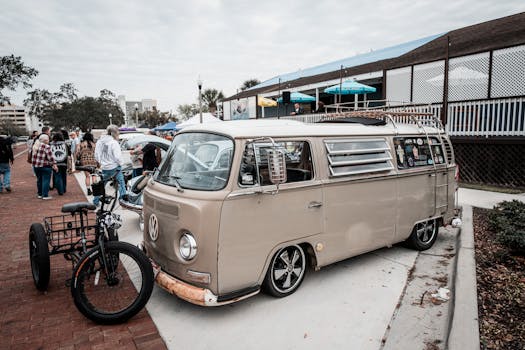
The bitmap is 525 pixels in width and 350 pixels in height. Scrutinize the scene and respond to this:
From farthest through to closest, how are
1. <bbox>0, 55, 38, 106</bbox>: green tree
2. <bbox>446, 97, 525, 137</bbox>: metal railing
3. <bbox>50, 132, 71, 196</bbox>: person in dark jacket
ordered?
1. <bbox>0, 55, 38, 106</bbox>: green tree
2. <bbox>50, 132, 71, 196</bbox>: person in dark jacket
3. <bbox>446, 97, 525, 137</bbox>: metal railing

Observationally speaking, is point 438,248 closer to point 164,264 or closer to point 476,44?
point 164,264

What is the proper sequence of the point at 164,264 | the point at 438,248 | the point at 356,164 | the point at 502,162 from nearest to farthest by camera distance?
the point at 164,264
the point at 356,164
the point at 438,248
the point at 502,162

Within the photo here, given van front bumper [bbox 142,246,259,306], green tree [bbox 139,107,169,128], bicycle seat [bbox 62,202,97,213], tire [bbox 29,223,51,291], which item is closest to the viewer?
van front bumper [bbox 142,246,259,306]

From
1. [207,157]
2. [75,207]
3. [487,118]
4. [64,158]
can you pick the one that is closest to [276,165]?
[207,157]

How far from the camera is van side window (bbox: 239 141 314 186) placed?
3.60m

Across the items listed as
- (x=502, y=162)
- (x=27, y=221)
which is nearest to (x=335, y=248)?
(x=27, y=221)

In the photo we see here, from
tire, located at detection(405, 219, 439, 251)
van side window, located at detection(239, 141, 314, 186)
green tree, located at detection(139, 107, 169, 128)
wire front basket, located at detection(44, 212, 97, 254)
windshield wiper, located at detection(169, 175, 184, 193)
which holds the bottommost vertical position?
tire, located at detection(405, 219, 439, 251)

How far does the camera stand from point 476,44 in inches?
506

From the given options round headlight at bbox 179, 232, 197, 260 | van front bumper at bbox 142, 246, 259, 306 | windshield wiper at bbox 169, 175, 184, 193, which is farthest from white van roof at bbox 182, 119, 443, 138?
van front bumper at bbox 142, 246, 259, 306

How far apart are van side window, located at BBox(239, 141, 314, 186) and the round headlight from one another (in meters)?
0.72

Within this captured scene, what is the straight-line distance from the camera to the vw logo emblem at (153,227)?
3879mm

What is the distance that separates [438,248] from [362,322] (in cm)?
286

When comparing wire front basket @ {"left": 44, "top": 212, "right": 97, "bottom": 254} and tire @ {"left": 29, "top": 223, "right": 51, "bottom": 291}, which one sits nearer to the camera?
tire @ {"left": 29, "top": 223, "right": 51, "bottom": 291}

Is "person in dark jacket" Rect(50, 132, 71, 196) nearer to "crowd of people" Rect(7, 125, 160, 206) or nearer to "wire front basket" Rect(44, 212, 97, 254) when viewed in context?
"crowd of people" Rect(7, 125, 160, 206)
